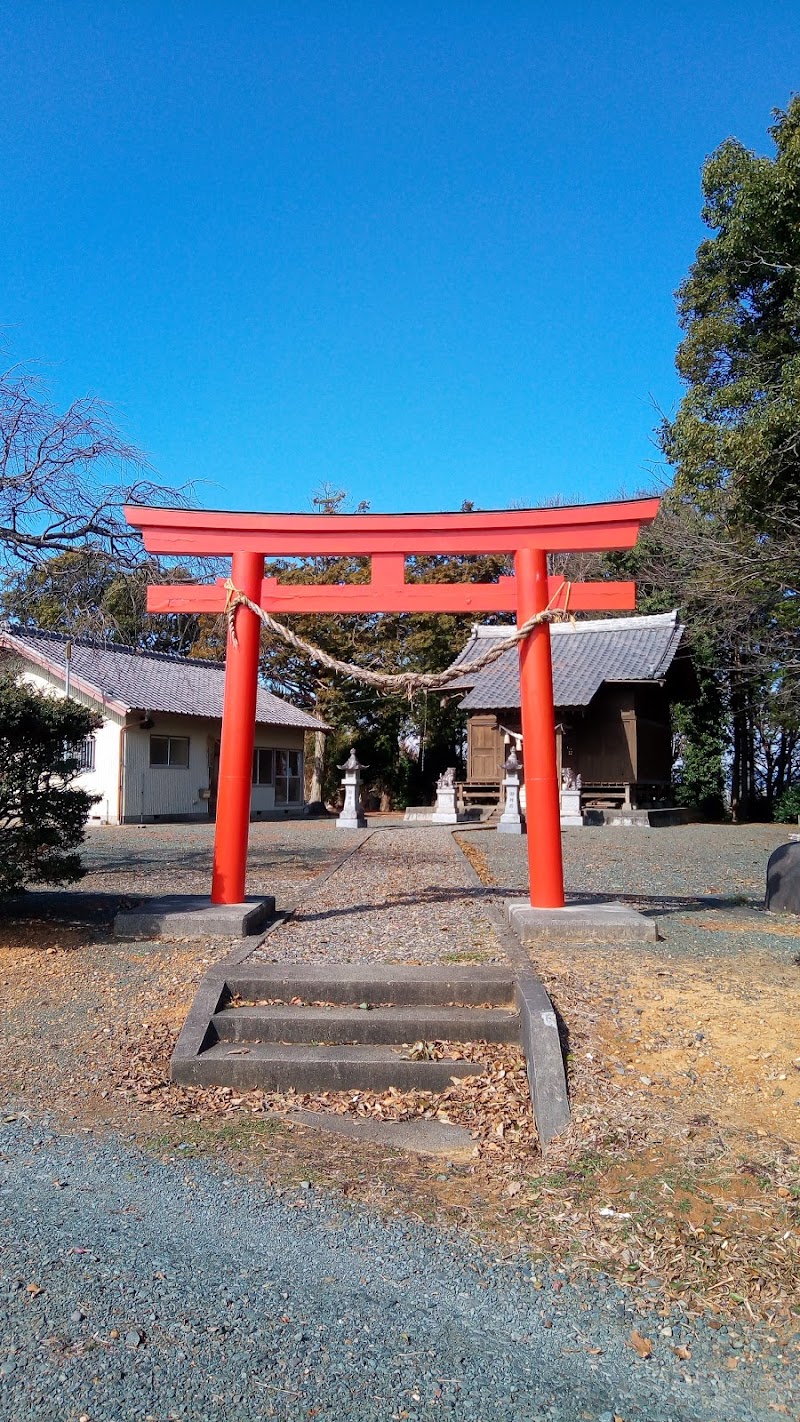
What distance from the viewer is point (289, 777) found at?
99.3 ft

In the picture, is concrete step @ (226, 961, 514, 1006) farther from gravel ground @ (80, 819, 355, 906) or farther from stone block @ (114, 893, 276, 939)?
gravel ground @ (80, 819, 355, 906)

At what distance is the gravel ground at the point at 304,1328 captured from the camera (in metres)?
2.54

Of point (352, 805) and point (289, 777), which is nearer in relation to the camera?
point (352, 805)

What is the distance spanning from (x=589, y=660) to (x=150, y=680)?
12018mm

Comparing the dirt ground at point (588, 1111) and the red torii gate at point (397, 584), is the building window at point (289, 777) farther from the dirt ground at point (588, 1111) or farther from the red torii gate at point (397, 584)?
the dirt ground at point (588, 1111)

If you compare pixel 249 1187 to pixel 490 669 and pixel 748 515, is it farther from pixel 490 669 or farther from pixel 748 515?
pixel 490 669

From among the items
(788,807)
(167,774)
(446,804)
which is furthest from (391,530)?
(788,807)

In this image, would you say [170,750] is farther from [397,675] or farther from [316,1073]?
[316,1073]

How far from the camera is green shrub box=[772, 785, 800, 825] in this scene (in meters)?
25.0

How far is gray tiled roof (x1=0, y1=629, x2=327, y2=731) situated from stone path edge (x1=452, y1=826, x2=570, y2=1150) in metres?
15.5

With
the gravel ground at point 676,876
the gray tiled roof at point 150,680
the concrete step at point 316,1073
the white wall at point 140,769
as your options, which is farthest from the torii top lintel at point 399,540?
the white wall at point 140,769

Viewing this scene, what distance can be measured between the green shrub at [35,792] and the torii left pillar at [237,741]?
1201mm

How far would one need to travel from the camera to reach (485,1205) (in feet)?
12.2

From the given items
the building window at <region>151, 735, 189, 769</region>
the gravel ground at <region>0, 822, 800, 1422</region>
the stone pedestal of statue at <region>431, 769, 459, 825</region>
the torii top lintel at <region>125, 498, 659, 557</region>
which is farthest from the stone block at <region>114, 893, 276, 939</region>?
the building window at <region>151, 735, 189, 769</region>
